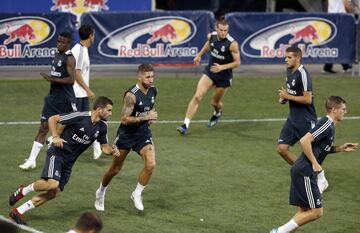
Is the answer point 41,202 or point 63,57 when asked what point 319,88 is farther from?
point 41,202

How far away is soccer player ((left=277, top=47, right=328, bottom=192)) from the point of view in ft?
49.8

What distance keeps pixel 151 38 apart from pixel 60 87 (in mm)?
9361

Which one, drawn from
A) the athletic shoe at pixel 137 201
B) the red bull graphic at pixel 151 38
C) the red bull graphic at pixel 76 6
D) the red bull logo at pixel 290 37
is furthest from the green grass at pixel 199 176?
the red bull graphic at pixel 76 6

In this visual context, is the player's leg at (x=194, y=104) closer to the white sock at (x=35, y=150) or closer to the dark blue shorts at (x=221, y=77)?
the dark blue shorts at (x=221, y=77)

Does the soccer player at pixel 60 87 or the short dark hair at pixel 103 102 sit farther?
the soccer player at pixel 60 87

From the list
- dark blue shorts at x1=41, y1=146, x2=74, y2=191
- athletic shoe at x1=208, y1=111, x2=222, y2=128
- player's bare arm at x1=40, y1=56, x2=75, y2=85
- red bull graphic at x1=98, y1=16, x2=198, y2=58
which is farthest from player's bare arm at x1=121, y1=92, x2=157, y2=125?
red bull graphic at x1=98, y1=16, x2=198, y2=58

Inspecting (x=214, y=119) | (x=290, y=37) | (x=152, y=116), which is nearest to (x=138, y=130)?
(x=152, y=116)

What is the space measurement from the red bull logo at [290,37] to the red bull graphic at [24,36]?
551cm

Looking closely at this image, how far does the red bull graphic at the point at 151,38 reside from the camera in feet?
83.2

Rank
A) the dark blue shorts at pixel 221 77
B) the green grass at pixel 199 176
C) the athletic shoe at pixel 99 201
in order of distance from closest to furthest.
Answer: the green grass at pixel 199 176
the athletic shoe at pixel 99 201
the dark blue shorts at pixel 221 77

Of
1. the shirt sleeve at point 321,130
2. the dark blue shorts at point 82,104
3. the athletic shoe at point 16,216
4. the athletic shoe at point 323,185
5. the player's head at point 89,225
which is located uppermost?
the player's head at point 89,225

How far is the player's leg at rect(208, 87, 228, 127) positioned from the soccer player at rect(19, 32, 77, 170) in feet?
14.7

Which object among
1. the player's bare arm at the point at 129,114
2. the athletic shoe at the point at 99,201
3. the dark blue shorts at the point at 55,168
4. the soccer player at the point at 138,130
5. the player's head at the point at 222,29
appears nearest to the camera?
the dark blue shorts at the point at 55,168

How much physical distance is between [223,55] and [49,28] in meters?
6.78
